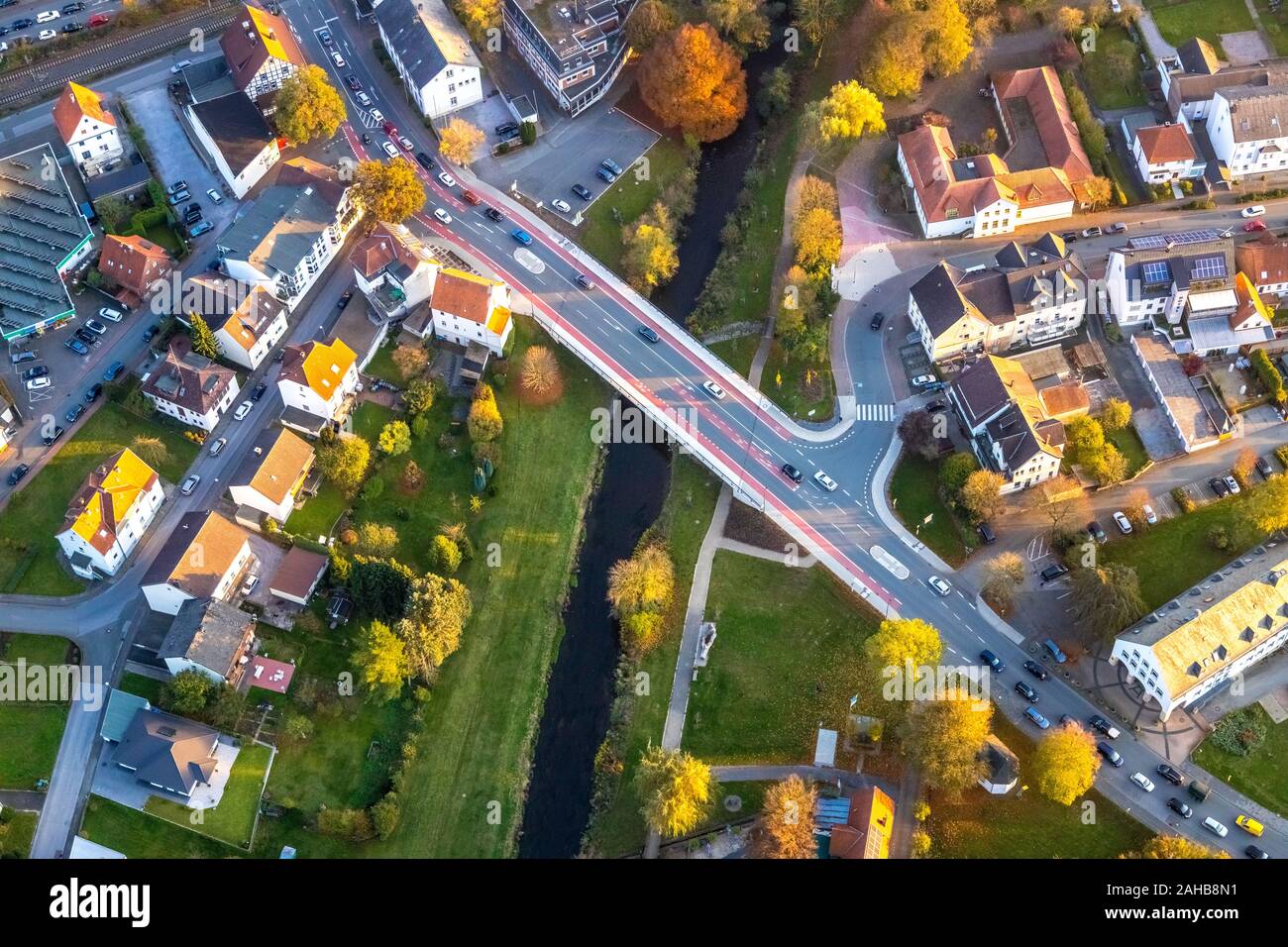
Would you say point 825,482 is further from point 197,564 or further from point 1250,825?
point 197,564


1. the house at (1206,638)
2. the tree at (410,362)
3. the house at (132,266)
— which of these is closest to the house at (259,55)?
the house at (132,266)

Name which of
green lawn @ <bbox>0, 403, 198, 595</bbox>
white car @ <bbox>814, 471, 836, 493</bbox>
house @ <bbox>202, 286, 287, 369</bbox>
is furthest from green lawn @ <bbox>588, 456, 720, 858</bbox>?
green lawn @ <bbox>0, 403, 198, 595</bbox>

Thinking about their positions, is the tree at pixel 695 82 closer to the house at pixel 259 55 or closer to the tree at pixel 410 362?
the house at pixel 259 55

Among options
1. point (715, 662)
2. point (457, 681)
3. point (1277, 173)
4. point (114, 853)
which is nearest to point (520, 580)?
point (457, 681)

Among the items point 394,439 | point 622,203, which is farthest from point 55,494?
point 622,203

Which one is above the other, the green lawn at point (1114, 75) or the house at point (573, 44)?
the house at point (573, 44)

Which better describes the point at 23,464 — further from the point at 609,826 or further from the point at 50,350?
the point at 609,826

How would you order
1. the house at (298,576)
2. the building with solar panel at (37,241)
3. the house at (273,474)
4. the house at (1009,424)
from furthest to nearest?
the building with solar panel at (37,241)
the house at (273,474)
the house at (1009,424)
the house at (298,576)
